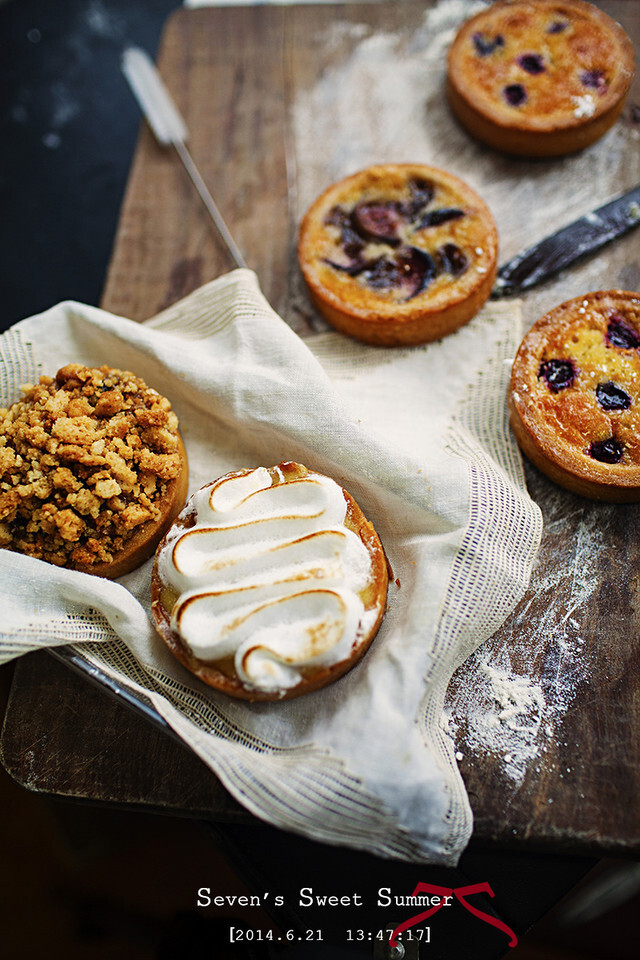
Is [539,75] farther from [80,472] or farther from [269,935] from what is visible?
[269,935]

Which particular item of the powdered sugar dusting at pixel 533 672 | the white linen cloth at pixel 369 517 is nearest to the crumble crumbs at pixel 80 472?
the white linen cloth at pixel 369 517

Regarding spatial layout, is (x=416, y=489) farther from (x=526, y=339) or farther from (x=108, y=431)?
(x=108, y=431)

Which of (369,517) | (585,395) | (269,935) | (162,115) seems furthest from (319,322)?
(269,935)

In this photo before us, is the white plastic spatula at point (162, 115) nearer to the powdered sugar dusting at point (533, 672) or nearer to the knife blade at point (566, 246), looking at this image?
the knife blade at point (566, 246)

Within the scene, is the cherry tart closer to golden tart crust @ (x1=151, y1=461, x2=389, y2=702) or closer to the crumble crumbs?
golden tart crust @ (x1=151, y1=461, x2=389, y2=702)

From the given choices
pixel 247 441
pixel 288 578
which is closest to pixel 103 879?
pixel 288 578

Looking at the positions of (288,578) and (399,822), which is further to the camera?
(288,578)
